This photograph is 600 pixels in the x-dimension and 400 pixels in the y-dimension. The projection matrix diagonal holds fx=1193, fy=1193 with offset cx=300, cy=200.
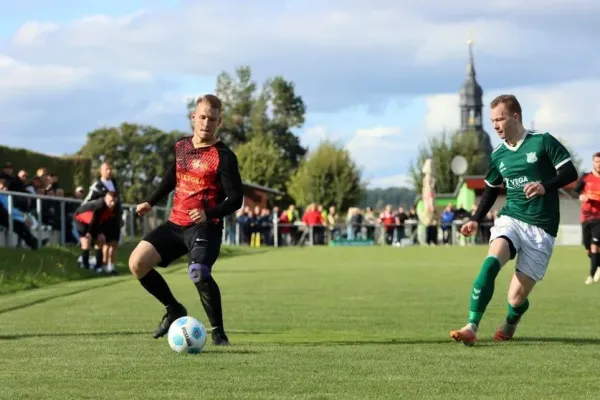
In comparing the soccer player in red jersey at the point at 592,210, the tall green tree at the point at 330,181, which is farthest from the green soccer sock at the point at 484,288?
the tall green tree at the point at 330,181

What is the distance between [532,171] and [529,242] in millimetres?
590

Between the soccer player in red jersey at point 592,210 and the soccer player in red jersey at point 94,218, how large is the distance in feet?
28.1

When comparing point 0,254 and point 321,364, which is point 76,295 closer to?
point 0,254

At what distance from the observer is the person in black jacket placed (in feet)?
73.7

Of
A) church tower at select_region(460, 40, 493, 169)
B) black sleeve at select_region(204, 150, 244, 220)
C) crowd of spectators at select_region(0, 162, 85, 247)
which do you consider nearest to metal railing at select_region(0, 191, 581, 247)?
crowd of spectators at select_region(0, 162, 85, 247)

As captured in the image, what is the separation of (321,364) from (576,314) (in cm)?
603

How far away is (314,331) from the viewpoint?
1129 cm

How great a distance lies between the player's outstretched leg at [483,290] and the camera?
9453 millimetres

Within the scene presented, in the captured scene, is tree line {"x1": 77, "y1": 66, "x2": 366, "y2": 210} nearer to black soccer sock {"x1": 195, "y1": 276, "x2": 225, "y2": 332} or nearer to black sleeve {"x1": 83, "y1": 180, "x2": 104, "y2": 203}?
black sleeve {"x1": 83, "y1": 180, "x2": 104, "y2": 203}

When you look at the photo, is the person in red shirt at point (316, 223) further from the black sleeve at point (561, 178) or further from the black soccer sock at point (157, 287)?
the black sleeve at point (561, 178)

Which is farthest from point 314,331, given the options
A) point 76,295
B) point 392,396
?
point 76,295

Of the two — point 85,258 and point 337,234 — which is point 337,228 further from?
point 85,258

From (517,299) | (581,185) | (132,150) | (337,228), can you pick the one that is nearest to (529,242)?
(517,299)

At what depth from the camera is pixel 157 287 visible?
1002 cm
